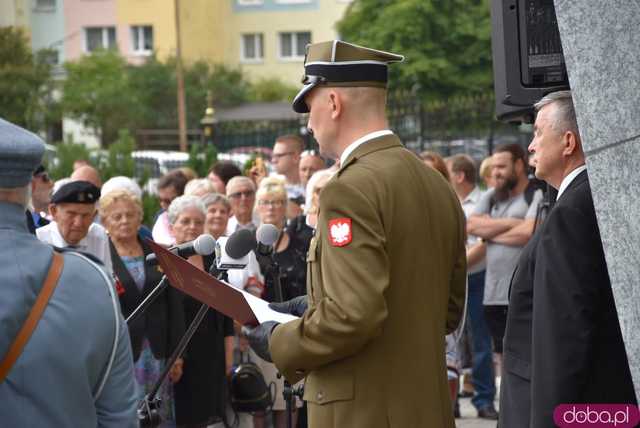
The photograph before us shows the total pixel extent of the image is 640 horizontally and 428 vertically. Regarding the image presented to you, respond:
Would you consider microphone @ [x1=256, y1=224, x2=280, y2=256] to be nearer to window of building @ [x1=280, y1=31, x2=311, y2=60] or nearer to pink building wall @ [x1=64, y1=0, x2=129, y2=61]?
pink building wall @ [x1=64, y1=0, x2=129, y2=61]

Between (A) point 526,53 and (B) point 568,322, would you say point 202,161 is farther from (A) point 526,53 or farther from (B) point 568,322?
(B) point 568,322

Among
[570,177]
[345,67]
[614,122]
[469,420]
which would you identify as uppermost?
[345,67]

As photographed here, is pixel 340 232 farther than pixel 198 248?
No

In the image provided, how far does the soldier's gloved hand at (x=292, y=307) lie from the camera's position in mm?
4699

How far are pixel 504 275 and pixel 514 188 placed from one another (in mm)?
837

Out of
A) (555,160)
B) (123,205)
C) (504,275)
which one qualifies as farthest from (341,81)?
(504,275)

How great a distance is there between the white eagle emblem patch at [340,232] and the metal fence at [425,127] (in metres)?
14.9

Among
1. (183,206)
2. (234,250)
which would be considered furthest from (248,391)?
(234,250)

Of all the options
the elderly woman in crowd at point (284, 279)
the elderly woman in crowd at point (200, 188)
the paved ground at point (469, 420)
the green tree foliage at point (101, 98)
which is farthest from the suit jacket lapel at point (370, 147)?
the green tree foliage at point (101, 98)

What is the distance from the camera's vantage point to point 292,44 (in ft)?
202

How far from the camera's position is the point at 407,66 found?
48.6 meters

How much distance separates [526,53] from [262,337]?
66.7 inches

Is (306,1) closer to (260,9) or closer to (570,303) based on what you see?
(260,9)

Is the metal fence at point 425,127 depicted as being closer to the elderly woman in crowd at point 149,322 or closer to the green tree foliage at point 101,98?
the elderly woman in crowd at point 149,322
